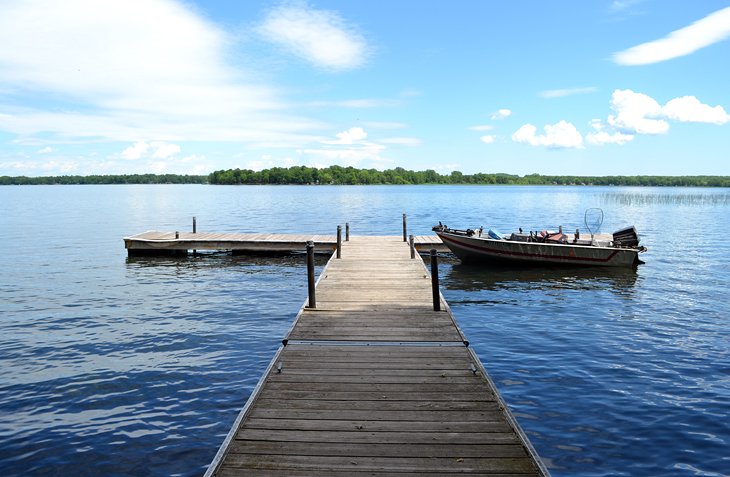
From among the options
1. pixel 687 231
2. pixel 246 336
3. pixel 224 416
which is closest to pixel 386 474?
pixel 224 416

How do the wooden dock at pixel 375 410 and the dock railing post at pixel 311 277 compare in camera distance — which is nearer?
the wooden dock at pixel 375 410

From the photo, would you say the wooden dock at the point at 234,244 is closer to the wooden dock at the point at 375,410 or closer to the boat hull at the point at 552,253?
the boat hull at the point at 552,253

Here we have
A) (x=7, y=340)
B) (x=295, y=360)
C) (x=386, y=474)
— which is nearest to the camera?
(x=386, y=474)

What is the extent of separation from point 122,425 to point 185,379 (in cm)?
174

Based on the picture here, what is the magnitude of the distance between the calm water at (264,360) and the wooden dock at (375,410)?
4.67 ft

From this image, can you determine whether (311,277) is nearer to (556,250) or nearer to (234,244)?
(556,250)

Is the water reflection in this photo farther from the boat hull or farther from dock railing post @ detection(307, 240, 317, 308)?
dock railing post @ detection(307, 240, 317, 308)

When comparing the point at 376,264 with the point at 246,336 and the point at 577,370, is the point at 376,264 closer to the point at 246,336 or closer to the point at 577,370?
the point at 246,336

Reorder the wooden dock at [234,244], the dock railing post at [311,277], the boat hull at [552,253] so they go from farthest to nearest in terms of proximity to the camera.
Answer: the wooden dock at [234,244], the boat hull at [552,253], the dock railing post at [311,277]

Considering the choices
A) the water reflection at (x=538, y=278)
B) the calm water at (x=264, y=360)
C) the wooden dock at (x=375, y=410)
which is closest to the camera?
the wooden dock at (x=375, y=410)

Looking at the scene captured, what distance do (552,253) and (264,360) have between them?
13.6m

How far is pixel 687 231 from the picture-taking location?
122ft

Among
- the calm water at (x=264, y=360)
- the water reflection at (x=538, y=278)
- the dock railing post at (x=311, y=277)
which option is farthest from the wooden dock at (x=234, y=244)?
the dock railing post at (x=311, y=277)

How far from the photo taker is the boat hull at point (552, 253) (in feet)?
65.8
